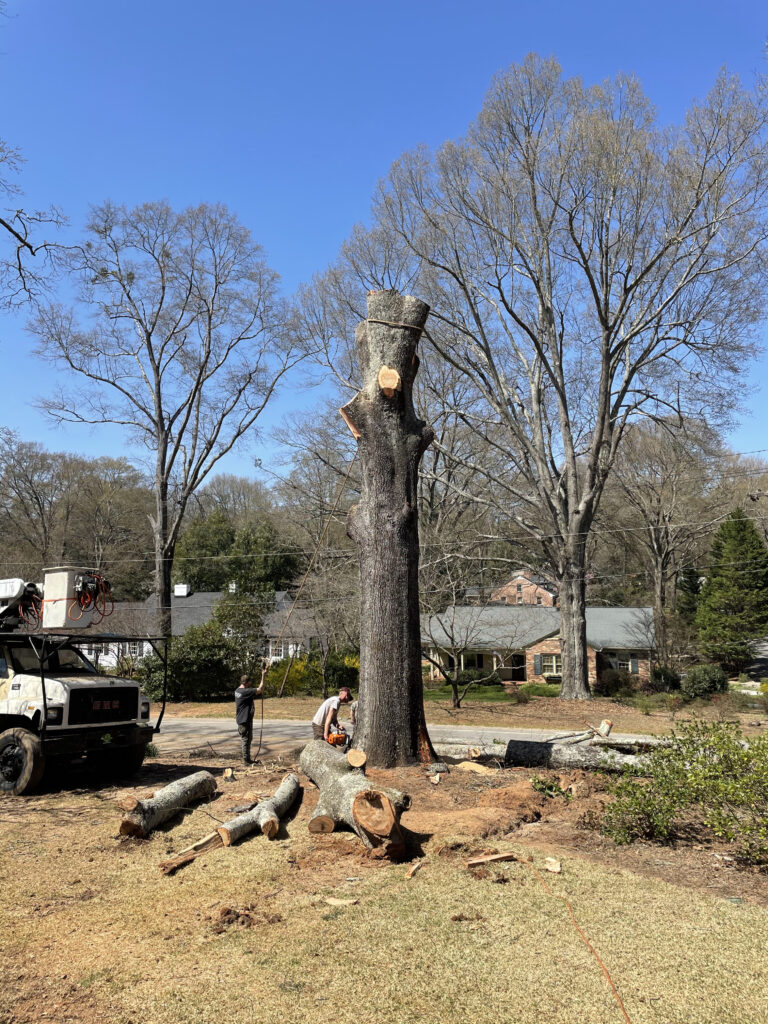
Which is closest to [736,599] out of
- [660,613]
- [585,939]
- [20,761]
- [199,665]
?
[660,613]

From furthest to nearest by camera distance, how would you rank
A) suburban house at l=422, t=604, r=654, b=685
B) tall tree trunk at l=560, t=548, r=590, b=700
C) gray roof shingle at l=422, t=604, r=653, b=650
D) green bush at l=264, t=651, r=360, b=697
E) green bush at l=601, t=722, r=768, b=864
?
suburban house at l=422, t=604, r=654, b=685, gray roof shingle at l=422, t=604, r=653, b=650, green bush at l=264, t=651, r=360, b=697, tall tree trunk at l=560, t=548, r=590, b=700, green bush at l=601, t=722, r=768, b=864

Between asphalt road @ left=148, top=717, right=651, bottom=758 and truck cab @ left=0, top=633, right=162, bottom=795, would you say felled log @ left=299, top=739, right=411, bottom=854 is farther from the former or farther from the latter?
asphalt road @ left=148, top=717, right=651, bottom=758

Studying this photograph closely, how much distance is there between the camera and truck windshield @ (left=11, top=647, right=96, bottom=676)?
977 centimetres

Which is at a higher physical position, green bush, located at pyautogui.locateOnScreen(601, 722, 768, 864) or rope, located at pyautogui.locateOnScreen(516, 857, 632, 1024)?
green bush, located at pyautogui.locateOnScreen(601, 722, 768, 864)

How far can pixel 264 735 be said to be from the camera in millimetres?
17594

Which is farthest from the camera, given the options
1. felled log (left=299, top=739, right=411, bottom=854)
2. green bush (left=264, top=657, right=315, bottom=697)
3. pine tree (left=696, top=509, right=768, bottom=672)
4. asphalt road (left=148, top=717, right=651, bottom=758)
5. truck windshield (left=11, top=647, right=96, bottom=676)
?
pine tree (left=696, top=509, right=768, bottom=672)

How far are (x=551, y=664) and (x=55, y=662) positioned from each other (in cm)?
3055

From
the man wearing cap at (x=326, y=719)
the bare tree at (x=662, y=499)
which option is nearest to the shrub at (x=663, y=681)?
the bare tree at (x=662, y=499)

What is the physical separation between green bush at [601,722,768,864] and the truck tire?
6.54 m

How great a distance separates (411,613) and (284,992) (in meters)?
4.75

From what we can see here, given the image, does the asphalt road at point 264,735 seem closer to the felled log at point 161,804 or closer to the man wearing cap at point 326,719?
the man wearing cap at point 326,719

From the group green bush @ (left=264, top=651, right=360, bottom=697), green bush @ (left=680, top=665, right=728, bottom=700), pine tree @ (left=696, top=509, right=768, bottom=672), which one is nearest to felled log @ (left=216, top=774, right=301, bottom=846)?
green bush @ (left=264, top=651, right=360, bottom=697)

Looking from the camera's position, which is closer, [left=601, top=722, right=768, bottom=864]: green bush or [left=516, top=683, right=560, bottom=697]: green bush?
[left=601, top=722, right=768, bottom=864]: green bush

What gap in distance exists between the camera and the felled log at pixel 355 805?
577cm
